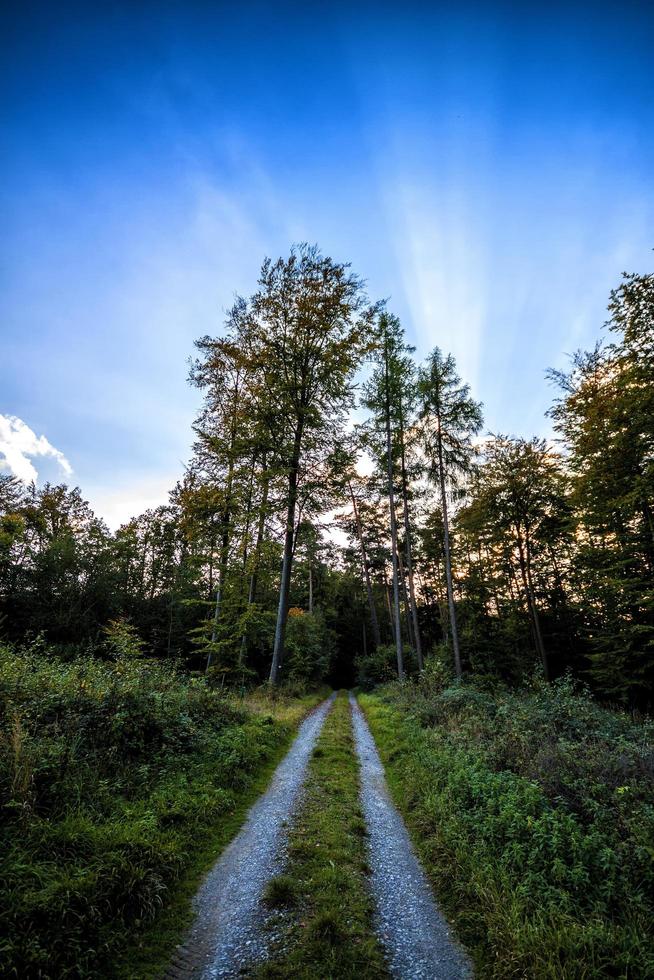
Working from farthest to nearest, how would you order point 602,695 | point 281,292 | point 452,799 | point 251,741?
1. point 602,695
2. point 281,292
3. point 251,741
4. point 452,799

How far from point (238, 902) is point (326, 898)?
3.26 feet

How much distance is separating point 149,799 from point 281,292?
16.2 metres

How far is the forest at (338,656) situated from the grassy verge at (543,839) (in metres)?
0.03

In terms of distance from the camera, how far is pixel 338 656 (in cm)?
3800

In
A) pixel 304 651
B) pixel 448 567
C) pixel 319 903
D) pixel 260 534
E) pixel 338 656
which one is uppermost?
pixel 260 534

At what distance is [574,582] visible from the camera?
21.6 m

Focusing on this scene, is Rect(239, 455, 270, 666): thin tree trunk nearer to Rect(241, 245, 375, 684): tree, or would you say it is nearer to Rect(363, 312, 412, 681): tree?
Rect(241, 245, 375, 684): tree

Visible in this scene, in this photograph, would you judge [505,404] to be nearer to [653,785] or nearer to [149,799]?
[653,785]

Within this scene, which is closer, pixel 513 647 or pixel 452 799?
pixel 452 799

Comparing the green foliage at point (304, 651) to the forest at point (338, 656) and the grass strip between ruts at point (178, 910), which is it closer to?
the forest at point (338, 656)

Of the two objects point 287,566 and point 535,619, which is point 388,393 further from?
point 535,619

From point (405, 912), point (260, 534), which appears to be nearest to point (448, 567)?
point (260, 534)

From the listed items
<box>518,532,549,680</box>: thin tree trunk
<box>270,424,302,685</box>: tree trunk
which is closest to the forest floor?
<box>270,424,302,685</box>: tree trunk

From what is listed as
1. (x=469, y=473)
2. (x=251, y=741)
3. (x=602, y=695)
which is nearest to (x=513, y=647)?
(x=602, y=695)
